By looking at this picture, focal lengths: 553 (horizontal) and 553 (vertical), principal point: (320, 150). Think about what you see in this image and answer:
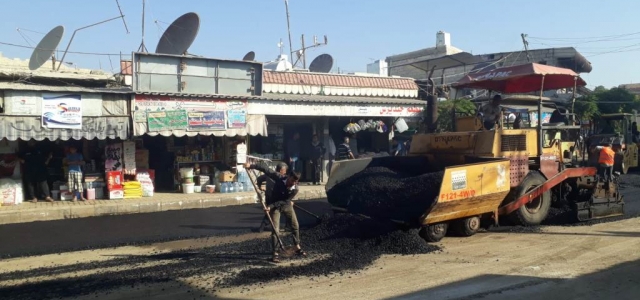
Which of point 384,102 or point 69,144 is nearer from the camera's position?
point 69,144

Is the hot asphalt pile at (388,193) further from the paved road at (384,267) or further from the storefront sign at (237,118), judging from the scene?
the storefront sign at (237,118)

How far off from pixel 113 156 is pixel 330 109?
21.5 ft

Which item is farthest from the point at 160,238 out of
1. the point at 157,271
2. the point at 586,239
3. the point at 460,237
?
the point at 586,239

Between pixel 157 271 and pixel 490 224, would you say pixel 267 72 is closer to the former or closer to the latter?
pixel 490 224

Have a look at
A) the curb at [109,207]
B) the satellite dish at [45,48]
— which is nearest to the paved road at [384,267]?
the curb at [109,207]

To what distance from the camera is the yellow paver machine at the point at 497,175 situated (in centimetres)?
825

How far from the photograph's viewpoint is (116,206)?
1284 centimetres

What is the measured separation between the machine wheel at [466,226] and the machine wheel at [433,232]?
1.20 ft

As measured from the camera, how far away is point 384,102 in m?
18.2

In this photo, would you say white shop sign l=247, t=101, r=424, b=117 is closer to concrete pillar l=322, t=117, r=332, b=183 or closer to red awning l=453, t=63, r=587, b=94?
concrete pillar l=322, t=117, r=332, b=183

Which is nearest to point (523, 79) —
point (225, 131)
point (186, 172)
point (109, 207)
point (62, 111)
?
point (225, 131)

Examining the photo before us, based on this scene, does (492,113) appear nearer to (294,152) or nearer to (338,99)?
(338,99)

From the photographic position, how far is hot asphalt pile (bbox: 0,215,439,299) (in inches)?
249

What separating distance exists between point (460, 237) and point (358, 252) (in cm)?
217
